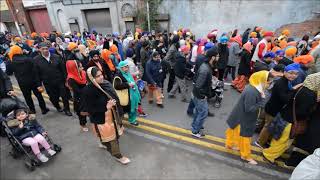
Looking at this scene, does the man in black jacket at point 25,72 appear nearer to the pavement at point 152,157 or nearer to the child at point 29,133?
the pavement at point 152,157

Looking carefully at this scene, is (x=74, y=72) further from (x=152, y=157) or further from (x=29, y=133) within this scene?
(x=152, y=157)

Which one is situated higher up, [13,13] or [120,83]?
[13,13]

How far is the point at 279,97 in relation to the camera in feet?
12.7

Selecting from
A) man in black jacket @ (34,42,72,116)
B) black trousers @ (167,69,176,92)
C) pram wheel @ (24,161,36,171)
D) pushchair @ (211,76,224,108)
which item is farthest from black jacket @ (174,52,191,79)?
pram wheel @ (24,161,36,171)

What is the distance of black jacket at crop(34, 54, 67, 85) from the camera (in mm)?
5734

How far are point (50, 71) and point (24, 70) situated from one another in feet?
2.35

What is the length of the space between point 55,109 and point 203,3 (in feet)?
35.1

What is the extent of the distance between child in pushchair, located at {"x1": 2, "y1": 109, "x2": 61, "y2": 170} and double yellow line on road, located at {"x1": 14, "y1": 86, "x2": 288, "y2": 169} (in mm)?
2049

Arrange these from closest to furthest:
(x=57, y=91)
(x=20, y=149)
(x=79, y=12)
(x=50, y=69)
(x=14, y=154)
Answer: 1. (x=20, y=149)
2. (x=14, y=154)
3. (x=50, y=69)
4. (x=57, y=91)
5. (x=79, y=12)

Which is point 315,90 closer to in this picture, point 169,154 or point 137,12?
point 169,154

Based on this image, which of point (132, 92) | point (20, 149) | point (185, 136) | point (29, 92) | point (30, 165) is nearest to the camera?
point (30, 165)

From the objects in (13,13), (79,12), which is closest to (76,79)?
(79,12)

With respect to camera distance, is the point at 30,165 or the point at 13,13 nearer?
the point at 30,165

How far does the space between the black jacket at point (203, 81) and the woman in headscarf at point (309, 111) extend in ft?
5.52
